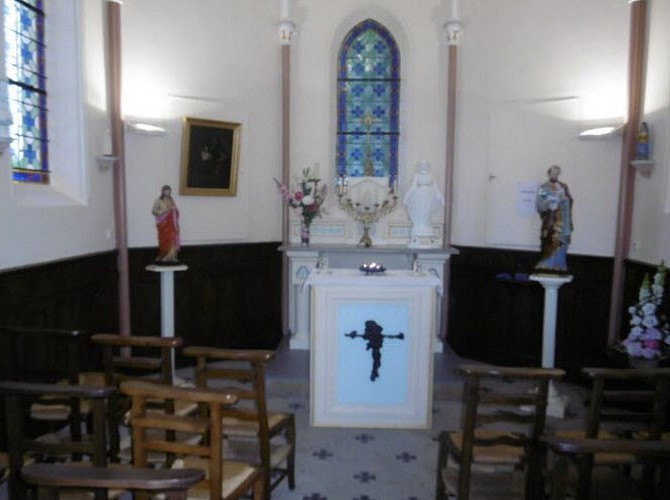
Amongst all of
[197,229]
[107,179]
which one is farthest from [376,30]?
[107,179]

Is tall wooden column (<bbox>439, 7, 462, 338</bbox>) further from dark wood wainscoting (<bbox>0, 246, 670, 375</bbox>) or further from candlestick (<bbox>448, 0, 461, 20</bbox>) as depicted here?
dark wood wainscoting (<bbox>0, 246, 670, 375</bbox>)

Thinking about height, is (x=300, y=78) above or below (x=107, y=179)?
above

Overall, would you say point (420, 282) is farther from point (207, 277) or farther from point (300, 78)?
point (300, 78)

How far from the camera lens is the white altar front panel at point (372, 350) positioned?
4.19m

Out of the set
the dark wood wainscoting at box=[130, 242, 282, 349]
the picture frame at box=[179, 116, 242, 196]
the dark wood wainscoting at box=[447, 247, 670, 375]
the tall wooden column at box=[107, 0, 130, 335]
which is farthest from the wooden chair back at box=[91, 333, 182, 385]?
the dark wood wainscoting at box=[447, 247, 670, 375]

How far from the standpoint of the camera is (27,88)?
4230 mm

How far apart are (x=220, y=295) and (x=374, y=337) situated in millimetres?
2615

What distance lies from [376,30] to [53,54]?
149 inches

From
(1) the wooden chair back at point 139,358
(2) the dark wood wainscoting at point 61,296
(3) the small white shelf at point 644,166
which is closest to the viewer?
(1) the wooden chair back at point 139,358

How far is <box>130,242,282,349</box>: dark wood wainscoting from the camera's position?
18.5 ft

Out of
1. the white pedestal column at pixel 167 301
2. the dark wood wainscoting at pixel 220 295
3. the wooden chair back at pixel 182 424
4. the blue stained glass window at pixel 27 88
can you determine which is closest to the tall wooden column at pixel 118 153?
the dark wood wainscoting at pixel 220 295

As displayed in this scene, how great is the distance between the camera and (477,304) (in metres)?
6.39

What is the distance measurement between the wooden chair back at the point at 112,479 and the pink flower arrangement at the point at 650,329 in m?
3.71

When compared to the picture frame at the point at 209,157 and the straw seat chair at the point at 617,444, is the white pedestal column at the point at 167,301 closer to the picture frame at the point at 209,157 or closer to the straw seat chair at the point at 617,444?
the picture frame at the point at 209,157
